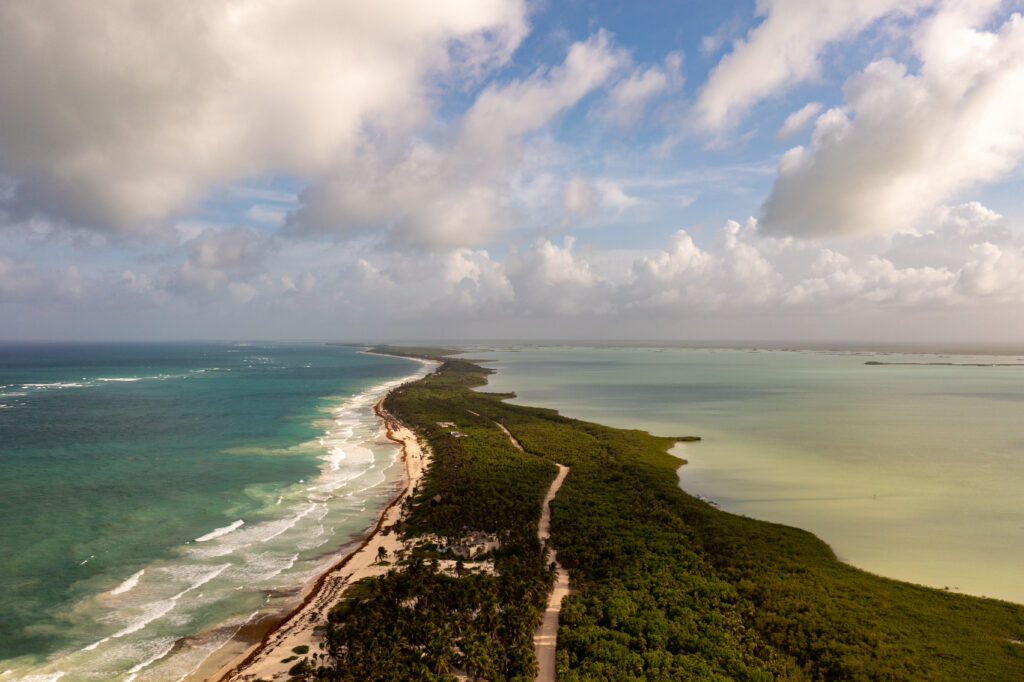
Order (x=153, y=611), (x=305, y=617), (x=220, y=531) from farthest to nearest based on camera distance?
(x=220, y=531) < (x=153, y=611) < (x=305, y=617)

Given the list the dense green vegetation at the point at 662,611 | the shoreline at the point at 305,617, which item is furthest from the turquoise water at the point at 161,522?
the dense green vegetation at the point at 662,611

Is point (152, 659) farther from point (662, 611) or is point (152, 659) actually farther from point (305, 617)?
point (662, 611)

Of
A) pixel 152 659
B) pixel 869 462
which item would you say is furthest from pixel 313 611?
pixel 869 462

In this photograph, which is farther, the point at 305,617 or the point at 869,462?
the point at 869,462

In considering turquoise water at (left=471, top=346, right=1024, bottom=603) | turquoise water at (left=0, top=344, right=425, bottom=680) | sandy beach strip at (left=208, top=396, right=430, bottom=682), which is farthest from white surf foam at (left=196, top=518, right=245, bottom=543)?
turquoise water at (left=471, top=346, right=1024, bottom=603)

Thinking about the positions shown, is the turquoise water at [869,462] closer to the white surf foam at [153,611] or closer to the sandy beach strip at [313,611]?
the sandy beach strip at [313,611]

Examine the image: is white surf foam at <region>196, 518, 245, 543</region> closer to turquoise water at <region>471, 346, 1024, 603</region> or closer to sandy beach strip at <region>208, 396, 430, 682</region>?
sandy beach strip at <region>208, 396, 430, 682</region>
